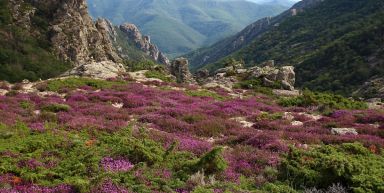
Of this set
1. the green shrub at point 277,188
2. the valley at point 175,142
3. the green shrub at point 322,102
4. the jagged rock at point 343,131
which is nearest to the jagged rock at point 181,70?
the valley at point 175,142

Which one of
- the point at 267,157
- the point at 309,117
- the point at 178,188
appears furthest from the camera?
the point at 309,117

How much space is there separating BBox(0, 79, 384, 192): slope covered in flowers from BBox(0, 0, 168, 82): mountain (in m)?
45.3

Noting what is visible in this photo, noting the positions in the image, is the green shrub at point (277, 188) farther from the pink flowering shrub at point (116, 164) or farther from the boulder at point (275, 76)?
the boulder at point (275, 76)

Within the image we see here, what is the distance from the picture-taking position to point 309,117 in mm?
28031

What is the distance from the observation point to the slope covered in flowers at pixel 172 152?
12.4 meters

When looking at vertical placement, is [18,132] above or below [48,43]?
below

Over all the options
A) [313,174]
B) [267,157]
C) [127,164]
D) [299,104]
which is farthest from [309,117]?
[127,164]

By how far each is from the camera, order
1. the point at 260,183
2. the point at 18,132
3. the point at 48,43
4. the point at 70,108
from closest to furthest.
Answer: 1. the point at 260,183
2. the point at 18,132
3. the point at 70,108
4. the point at 48,43

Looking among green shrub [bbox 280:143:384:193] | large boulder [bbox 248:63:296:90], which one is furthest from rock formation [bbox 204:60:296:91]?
green shrub [bbox 280:143:384:193]

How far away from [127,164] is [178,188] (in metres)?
2.55

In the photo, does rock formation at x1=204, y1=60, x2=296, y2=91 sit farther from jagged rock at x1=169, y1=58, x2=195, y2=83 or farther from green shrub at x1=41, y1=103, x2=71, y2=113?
green shrub at x1=41, y1=103, x2=71, y2=113

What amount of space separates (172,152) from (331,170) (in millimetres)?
5911

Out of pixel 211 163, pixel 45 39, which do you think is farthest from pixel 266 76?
pixel 45 39

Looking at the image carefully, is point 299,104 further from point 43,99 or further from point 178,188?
point 178,188
